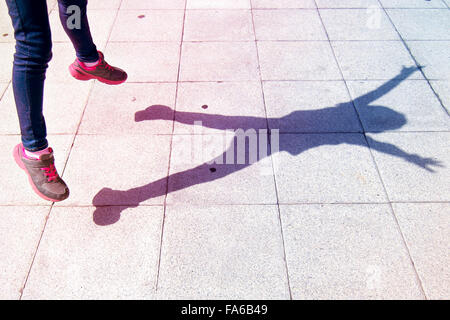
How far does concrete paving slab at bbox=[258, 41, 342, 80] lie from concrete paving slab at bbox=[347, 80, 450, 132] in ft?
1.24

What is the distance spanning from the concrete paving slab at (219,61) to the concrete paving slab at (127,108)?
375mm

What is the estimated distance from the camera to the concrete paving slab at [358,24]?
4.65m

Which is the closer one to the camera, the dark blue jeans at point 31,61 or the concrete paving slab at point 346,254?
the dark blue jeans at point 31,61

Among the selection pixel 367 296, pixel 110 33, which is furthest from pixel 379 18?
pixel 367 296

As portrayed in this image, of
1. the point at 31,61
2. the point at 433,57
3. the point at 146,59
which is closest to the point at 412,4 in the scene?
the point at 433,57

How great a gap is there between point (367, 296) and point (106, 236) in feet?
6.28

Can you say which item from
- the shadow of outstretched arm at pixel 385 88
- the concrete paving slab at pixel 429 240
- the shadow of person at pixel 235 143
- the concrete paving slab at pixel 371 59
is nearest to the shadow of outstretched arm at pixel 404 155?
the shadow of person at pixel 235 143

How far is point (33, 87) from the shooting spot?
229cm

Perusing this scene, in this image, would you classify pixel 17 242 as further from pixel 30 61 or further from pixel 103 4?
pixel 103 4

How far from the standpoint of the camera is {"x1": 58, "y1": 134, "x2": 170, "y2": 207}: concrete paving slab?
9.46ft

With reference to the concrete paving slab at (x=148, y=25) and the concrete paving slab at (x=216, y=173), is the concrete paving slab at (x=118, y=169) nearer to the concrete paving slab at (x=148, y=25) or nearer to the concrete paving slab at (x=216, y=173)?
the concrete paving slab at (x=216, y=173)

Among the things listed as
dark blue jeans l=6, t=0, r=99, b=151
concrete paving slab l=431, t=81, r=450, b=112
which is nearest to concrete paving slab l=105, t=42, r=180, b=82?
dark blue jeans l=6, t=0, r=99, b=151

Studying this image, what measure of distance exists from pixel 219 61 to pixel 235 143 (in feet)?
4.54

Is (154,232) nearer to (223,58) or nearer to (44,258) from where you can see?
(44,258)
